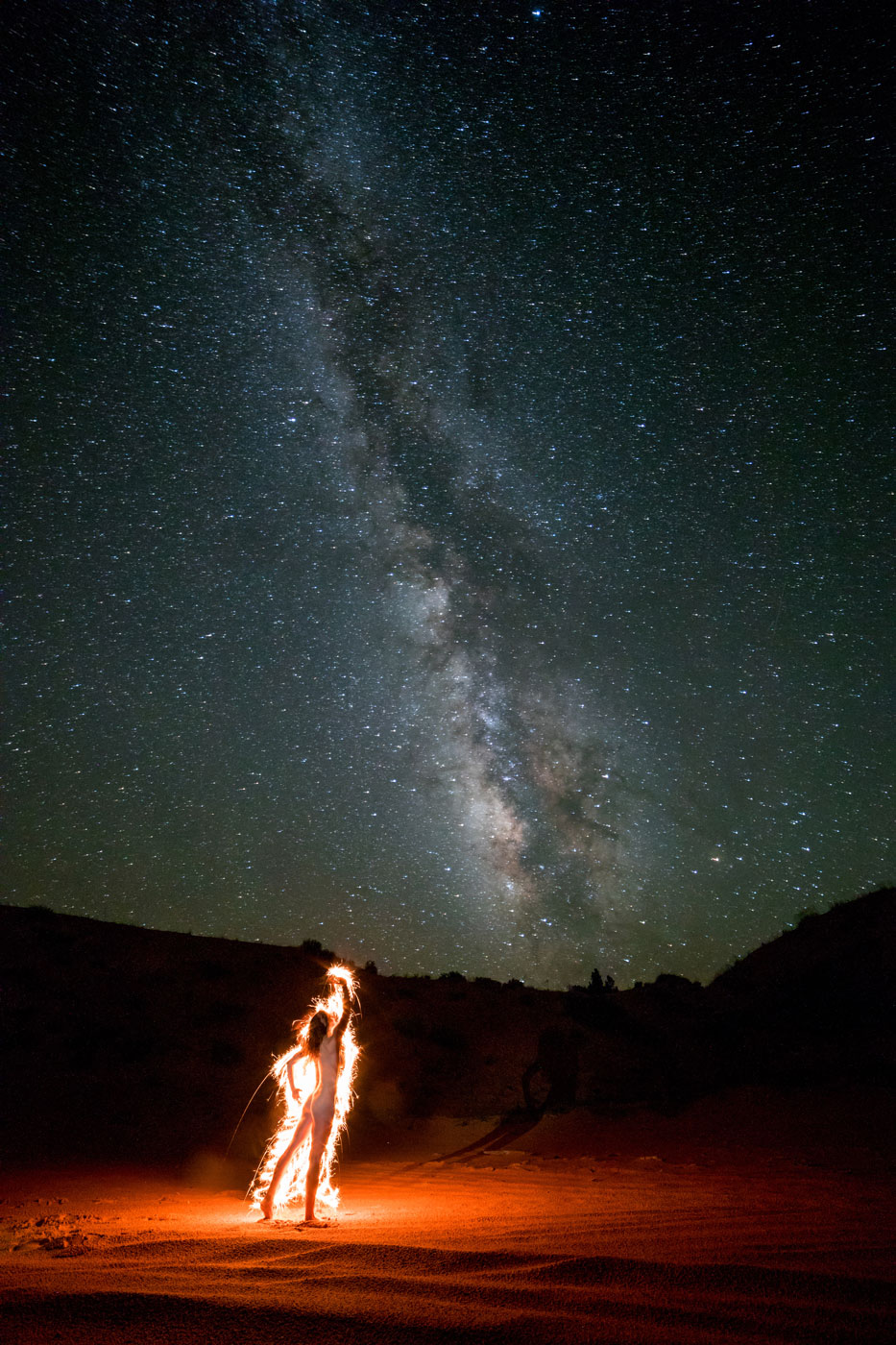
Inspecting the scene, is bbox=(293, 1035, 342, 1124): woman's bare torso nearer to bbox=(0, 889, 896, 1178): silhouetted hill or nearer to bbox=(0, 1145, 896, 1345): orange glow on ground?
bbox=(0, 1145, 896, 1345): orange glow on ground

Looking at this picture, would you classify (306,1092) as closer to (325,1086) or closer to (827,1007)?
(325,1086)

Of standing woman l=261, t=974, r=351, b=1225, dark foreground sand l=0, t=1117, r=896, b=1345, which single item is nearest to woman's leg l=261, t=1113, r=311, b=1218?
standing woman l=261, t=974, r=351, b=1225

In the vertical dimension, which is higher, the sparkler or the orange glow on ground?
the sparkler

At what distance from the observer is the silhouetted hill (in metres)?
15.3

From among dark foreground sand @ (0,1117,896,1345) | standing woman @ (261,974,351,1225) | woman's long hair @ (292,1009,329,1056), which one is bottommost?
dark foreground sand @ (0,1117,896,1345)

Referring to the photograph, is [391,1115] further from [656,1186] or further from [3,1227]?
[3,1227]

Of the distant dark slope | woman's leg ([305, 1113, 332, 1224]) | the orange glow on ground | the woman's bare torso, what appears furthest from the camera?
the distant dark slope

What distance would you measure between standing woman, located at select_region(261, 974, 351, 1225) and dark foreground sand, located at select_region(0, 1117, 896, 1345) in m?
0.30

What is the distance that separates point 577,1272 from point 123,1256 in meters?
2.89

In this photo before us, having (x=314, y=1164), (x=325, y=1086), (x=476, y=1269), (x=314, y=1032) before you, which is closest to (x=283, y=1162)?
(x=314, y=1164)

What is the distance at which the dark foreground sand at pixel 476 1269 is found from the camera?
9.78 ft

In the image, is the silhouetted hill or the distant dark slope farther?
the distant dark slope

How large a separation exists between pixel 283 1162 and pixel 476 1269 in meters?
3.14

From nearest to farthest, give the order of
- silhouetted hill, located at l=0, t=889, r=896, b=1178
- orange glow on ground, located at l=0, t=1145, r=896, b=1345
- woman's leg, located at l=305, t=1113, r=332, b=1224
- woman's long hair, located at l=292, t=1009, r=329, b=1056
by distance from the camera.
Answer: orange glow on ground, located at l=0, t=1145, r=896, b=1345 → woman's leg, located at l=305, t=1113, r=332, b=1224 → woman's long hair, located at l=292, t=1009, r=329, b=1056 → silhouetted hill, located at l=0, t=889, r=896, b=1178
